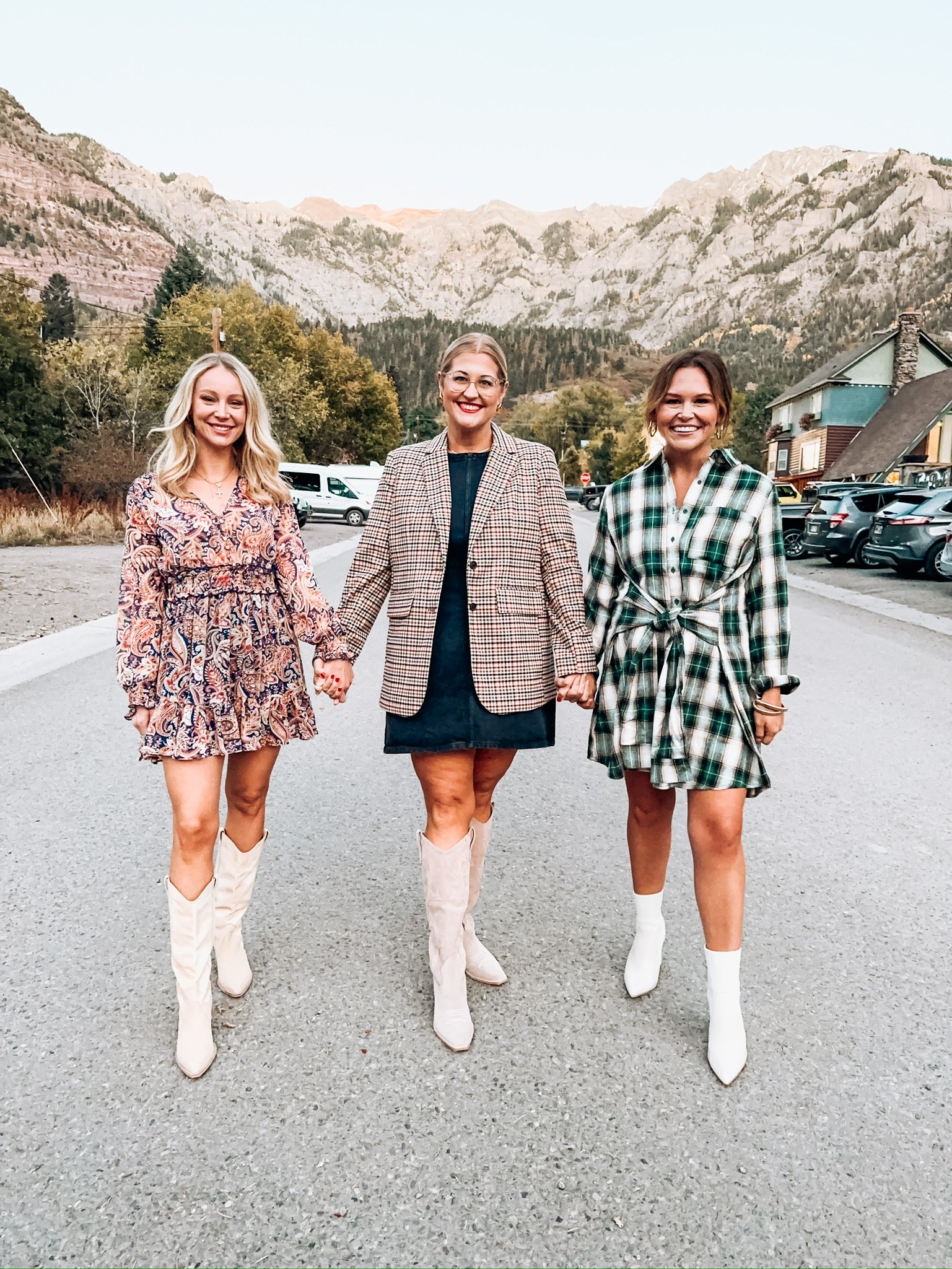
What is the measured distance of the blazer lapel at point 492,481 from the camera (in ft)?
8.56

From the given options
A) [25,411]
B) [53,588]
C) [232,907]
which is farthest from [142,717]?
[25,411]

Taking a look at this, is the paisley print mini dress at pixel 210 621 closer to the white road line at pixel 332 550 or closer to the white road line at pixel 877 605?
the white road line at pixel 877 605

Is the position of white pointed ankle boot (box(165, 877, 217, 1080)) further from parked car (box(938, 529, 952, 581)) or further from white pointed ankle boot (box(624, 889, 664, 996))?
parked car (box(938, 529, 952, 581))

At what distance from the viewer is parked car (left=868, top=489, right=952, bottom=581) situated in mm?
16203

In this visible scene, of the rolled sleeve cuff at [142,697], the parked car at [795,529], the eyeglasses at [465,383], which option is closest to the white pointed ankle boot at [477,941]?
the rolled sleeve cuff at [142,697]

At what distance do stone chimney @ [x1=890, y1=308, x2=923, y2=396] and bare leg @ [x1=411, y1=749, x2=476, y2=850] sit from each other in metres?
57.0

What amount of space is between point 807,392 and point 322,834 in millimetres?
59068

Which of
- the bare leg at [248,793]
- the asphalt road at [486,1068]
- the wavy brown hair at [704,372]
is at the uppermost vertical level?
the wavy brown hair at [704,372]

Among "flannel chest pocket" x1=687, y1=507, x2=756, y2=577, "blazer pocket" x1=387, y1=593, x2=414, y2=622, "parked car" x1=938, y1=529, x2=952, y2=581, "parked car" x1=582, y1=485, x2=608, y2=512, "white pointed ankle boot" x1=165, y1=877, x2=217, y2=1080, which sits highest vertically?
"flannel chest pocket" x1=687, y1=507, x2=756, y2=577

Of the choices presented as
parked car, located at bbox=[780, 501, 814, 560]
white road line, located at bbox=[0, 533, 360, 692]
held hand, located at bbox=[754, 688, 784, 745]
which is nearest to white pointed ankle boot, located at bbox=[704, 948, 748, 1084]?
held hand, located at bbox=[754, 688, 784, 745]

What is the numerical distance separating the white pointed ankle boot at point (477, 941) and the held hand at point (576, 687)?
0.54m

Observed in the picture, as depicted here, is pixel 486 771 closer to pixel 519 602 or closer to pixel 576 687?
pixel 576 687

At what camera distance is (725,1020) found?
2.45m

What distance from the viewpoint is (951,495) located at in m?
16.2
